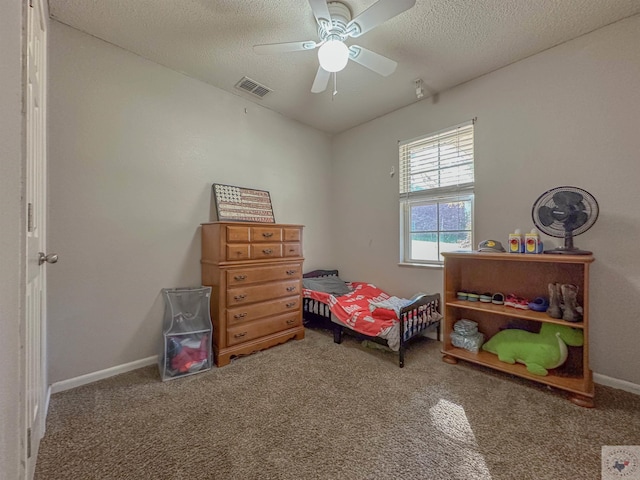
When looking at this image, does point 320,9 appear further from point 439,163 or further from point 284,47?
point 439,163

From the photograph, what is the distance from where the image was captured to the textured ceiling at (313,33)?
1.80 m

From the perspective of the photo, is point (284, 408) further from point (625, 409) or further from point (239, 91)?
point (239, 91)

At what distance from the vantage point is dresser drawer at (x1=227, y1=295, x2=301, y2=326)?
2340 millimetres

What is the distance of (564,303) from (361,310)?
62.0 inches

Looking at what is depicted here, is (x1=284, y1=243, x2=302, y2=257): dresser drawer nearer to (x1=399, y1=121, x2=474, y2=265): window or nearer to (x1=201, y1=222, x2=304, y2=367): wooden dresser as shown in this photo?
(x1=201, y1=222, x2=304, y2=367): wooden dresser

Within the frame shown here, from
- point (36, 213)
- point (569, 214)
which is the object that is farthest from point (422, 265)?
point (36, 213)

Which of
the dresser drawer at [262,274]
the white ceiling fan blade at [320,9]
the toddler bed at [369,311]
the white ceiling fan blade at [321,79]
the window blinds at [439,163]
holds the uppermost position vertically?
the white ceiling fan blade at [320,9]

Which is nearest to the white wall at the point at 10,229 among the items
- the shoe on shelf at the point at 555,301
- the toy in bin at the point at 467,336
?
the toy in bin at the point at 467,336

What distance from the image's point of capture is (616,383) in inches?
76.0

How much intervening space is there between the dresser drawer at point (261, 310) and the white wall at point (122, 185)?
57cm

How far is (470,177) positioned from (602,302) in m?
1.43

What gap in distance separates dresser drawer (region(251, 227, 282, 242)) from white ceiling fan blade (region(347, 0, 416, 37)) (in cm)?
170

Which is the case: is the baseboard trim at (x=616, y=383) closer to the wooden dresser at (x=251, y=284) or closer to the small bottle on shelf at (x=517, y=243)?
the small bottle on shelf at (x=517, y=243)

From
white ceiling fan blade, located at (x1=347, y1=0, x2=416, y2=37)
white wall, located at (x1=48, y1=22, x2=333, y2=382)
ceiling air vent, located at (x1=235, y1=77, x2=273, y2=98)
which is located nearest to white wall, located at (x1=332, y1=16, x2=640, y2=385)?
white ceiling fan blade, located at (x1=347, y1=0, x2=416, y2=37)
